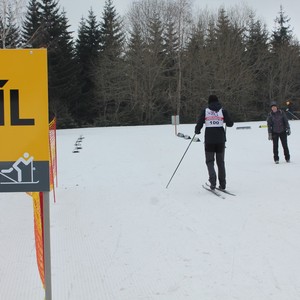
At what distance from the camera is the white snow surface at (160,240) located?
3.87 metres

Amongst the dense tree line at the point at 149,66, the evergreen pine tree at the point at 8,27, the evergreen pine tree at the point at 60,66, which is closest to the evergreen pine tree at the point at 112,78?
the dense tree line at the point at 149,66

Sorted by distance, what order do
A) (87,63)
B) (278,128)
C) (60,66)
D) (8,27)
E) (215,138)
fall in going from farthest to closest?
1. (87,63)
2. (60,66)
3. (8,27)
4. (278,128)
5. (215,138)

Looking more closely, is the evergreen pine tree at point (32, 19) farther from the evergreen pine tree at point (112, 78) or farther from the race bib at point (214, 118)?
the race bib at point (214, 118)

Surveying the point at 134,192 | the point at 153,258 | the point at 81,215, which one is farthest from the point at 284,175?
the point at 153,258

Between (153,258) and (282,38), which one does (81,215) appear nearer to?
(153,258)

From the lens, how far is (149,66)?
44.7 meters

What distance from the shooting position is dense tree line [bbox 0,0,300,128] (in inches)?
1770

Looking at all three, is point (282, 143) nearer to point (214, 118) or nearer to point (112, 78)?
point (214, 118)

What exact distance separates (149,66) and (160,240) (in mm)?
40536

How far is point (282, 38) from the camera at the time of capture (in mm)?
56656

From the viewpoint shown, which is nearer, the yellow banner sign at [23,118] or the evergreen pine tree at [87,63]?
the yellow banner sign at [23,118]

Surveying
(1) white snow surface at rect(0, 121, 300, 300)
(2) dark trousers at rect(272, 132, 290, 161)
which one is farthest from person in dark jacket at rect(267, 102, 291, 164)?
(1) white snow surface at rect(0, 121, 300, 300)

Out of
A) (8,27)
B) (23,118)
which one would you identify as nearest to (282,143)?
(23,118)

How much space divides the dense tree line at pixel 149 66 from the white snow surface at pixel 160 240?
34.1 metres
